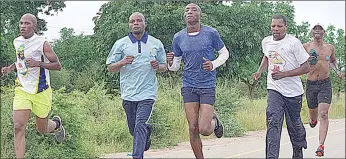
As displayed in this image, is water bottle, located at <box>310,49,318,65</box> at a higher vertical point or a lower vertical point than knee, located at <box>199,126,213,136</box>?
higher

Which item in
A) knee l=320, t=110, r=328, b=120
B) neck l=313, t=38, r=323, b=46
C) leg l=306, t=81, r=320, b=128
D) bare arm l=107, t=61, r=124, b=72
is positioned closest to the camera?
bare arm l=107, t=61, r=124, b=72

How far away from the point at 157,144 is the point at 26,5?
49.2ft

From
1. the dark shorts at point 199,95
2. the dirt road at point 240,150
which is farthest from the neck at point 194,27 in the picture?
the dirt road at point 240,150

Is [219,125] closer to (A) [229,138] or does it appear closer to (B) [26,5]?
(A) [229,138]

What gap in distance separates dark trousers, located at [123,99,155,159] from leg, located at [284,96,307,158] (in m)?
1.93

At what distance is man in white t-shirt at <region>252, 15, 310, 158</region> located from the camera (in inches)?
306

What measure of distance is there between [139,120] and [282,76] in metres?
2.01

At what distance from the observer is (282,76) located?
7754 millimetres

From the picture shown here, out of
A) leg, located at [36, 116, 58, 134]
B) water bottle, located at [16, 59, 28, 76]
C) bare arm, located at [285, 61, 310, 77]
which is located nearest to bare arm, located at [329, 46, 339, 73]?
bare arm, located at [285, 61, 310, 77]

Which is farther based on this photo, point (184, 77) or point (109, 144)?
point (109, 144)

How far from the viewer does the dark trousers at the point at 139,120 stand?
774cm

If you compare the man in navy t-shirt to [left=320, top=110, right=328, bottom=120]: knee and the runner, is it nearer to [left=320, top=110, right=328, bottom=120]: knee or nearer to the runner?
the runner

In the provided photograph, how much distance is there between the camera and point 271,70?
316 inches

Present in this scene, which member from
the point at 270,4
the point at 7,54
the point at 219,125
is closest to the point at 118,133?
the point at 219,125
